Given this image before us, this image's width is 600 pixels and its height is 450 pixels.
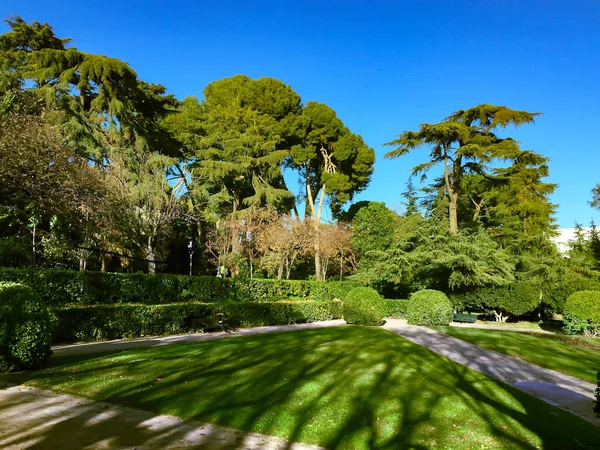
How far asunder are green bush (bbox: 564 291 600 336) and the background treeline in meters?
4.10

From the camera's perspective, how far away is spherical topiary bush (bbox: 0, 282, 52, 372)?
730cm

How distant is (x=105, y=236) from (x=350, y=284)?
46.8ft

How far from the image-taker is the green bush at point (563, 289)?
17891 mm

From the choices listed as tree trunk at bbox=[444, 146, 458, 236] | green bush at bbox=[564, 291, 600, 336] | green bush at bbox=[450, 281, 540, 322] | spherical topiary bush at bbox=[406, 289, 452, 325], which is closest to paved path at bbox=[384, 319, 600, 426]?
spherical topiary bush at bbox=[406, 289, 452, 325]

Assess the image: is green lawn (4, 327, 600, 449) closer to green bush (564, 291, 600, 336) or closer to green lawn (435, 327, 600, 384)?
green lawn (435, 327, 600, 384)

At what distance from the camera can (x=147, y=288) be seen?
1641cm

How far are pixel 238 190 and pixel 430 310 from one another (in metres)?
18.3

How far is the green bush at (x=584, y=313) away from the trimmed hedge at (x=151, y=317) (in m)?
10.5

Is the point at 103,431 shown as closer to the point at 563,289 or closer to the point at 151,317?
the point at 151,317

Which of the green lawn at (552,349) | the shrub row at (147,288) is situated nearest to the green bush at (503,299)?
the green lawn at (552,349)

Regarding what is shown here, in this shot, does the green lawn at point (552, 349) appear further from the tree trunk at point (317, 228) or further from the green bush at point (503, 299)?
the tree trunk at point (317, 228)

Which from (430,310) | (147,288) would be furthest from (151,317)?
(430,310)

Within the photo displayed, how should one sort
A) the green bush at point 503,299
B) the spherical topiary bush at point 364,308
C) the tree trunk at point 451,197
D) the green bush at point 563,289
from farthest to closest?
the tree trunk at point 451,197
the green bush at point 503,299
the green bush at point 563,289
the spherical topiary bush at point 364,308

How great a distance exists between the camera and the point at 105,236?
21.0m
